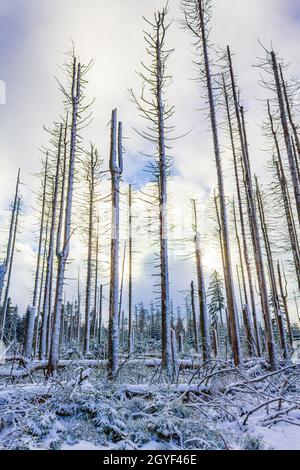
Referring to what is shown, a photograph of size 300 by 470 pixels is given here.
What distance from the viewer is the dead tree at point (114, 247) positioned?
20.4ft

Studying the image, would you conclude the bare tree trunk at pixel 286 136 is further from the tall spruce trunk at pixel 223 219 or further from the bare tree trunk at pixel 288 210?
the bare tree trunk at pixel 288 210

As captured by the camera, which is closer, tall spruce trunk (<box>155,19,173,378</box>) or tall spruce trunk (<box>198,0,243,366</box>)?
tall spruce trunk (<box>155,19,173,378</box>)

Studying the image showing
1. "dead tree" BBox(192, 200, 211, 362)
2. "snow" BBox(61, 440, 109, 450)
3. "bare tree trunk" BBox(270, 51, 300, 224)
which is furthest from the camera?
"dead tree" BBox(192, 200, 211, 362)

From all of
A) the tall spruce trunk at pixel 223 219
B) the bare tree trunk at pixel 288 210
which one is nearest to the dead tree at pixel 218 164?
the tall spruce trunk at pixel 223 219

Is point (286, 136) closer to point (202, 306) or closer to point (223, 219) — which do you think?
point (223, 219)

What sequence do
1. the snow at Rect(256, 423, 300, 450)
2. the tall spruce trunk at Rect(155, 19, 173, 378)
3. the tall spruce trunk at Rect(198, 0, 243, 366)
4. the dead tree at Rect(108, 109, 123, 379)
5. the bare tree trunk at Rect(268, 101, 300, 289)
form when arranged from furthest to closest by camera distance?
the bare tree trunk at Rect(268, 101, 300, 289), the tall spruce trunk at Rect(198, 0, 243, 366), the tall spruce trunk at Rect(155, 19, 173, 378), the dead tree at Rect(108, 109, 123, 379), the snow at Rect(256, 423, 300, 450)

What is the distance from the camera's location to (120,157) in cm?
770

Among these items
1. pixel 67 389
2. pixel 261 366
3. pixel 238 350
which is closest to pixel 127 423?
pixel 67 389

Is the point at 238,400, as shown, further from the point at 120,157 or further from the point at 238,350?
the point at 120,157

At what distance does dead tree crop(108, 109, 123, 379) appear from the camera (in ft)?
20.4

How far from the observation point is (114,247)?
711 cm

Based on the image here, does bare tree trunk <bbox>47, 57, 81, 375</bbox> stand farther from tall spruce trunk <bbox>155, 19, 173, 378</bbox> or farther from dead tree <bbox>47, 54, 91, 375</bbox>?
tall spruce trunk <bbox>155, 19, 173, 378</bbox>

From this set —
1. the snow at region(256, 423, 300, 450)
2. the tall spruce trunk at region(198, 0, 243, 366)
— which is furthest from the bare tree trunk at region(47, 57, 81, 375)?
the snow at region(256, 423, 300, 450)

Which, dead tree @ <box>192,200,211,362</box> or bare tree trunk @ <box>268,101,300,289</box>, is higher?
bare tree trunk @ <box>268,101,300,289</box>
